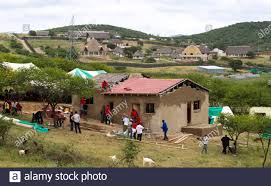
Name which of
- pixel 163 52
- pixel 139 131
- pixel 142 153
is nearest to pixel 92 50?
pixel 163 52

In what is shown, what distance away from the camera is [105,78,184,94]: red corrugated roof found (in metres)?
30.4

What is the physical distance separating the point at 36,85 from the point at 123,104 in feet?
19.0

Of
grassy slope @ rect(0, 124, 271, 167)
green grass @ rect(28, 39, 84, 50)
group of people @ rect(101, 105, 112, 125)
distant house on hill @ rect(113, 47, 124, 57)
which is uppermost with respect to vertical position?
green grass @ rect(28, 39, 84, 50)

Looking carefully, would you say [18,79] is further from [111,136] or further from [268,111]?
[268,111]

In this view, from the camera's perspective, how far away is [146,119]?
99.1ft

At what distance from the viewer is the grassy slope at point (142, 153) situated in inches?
787

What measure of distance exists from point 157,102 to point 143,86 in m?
2.32

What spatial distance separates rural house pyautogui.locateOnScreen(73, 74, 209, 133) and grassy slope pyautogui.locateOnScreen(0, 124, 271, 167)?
2776 millimetres

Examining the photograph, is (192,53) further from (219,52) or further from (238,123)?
(238,123)

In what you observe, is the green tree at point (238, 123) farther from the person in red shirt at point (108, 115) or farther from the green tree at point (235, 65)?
the green tree at point (235, 65)

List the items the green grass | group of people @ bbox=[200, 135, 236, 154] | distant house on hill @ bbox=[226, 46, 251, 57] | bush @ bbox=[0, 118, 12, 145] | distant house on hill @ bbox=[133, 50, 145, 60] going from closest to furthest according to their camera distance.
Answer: bush @ bbox=[0, 118, 12, 145] < group of people @ bbox=[200, 135, 236, 154] < distant house on hill @ bbox=[133, 50, 145, 60] < the green grass < distant house on hill @ bbox=[226, 46, 251, 57]

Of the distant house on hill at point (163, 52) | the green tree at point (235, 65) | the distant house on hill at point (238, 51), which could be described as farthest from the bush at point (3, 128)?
the distant house on hill at point (238, 51)

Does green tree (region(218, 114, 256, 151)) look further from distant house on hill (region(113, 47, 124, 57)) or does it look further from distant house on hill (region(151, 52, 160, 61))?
distant house on hill (region(151, 52, 160, 61))

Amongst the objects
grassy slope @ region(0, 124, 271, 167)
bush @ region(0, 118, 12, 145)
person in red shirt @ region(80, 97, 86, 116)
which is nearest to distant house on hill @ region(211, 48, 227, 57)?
person in red shirt @ region(80, 97, 86, 116)
